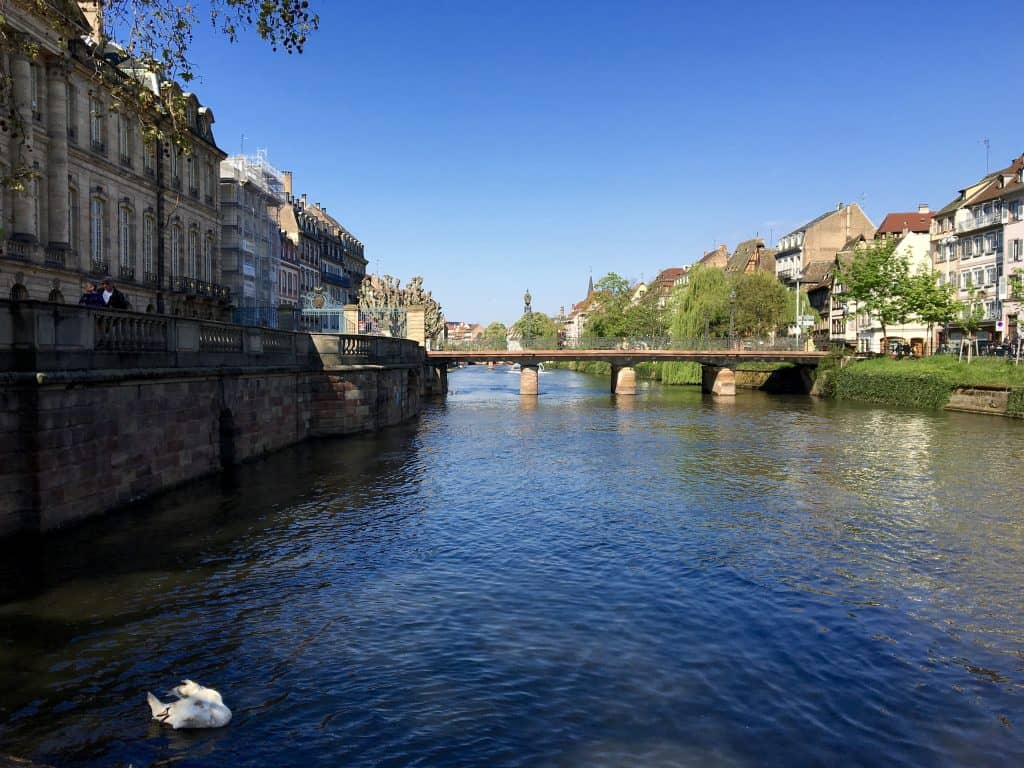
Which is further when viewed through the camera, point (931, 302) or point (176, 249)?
point (931, 302)

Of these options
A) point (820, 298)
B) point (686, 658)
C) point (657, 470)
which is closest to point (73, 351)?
point (686, 658)

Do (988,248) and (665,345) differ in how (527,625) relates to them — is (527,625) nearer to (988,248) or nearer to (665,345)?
(665,345)

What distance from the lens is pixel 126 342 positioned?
18078mm

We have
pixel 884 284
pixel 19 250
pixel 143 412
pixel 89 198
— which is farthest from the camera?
pixel 884 284

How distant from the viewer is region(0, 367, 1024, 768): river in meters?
8.54

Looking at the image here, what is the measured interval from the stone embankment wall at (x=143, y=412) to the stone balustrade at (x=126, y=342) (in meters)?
0.04

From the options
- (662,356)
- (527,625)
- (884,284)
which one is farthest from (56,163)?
(884,284)

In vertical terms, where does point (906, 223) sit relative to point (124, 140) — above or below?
above

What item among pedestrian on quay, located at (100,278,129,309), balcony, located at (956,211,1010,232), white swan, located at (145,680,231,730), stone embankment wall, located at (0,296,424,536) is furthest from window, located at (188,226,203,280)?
balcony, located at (956,211,1010,232)

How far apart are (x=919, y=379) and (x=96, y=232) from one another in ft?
160

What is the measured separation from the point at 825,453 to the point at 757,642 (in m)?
21.7

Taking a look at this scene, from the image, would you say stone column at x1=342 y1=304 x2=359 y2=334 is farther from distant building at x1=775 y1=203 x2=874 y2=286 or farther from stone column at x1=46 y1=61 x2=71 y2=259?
distant building at x1=775 y1=203 x2=874 y2=286

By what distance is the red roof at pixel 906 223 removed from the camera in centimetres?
8469

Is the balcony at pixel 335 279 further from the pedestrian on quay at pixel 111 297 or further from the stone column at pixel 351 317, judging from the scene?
the pedestrian on quay at pixel 111 297
